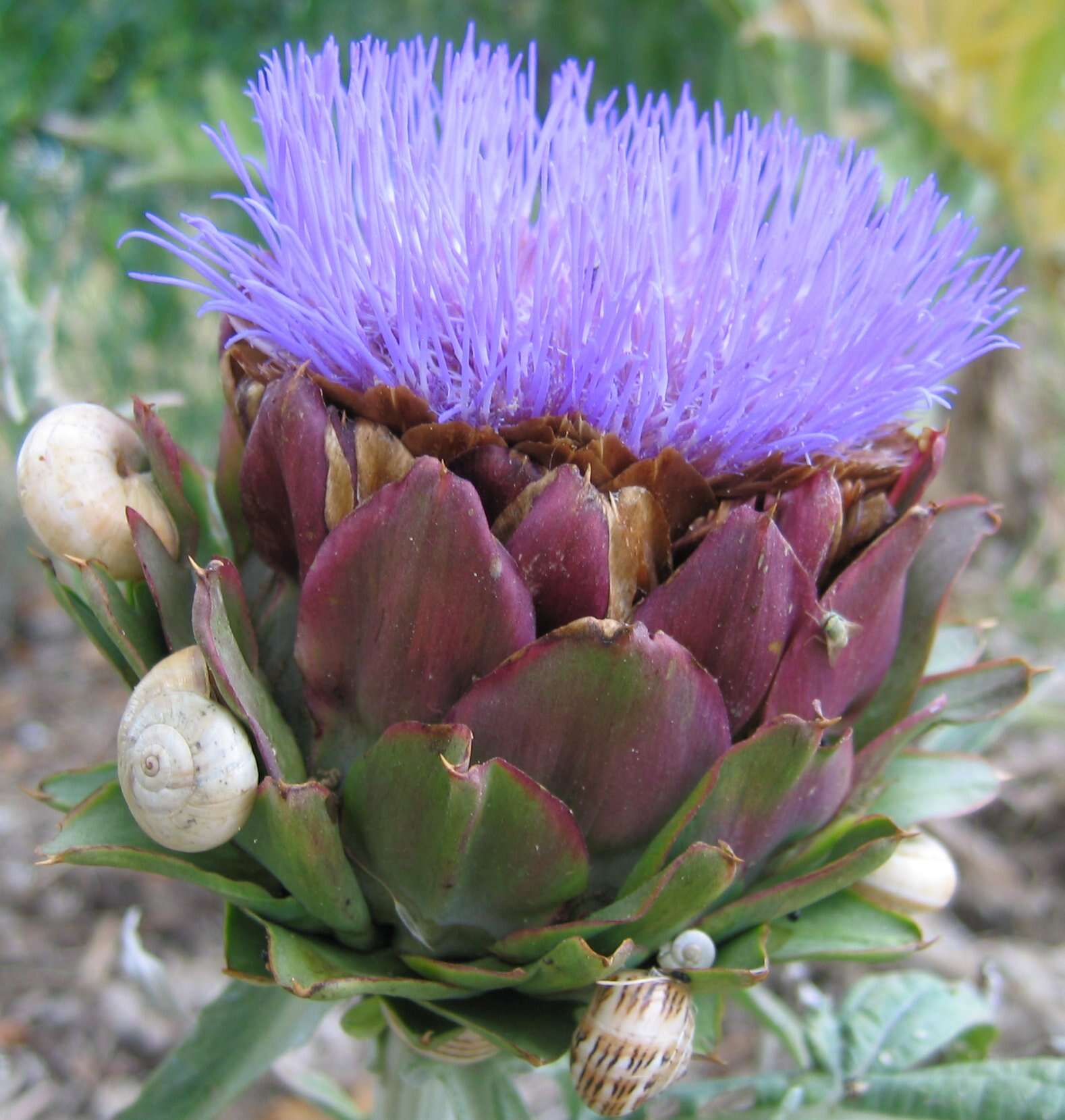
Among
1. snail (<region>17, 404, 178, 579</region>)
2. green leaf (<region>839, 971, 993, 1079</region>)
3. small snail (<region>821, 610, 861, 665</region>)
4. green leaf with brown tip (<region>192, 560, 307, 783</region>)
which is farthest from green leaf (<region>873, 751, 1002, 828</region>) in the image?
snail (<region>17, 404, 178, 579</region>)

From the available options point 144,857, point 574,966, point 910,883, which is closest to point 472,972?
point 574,966

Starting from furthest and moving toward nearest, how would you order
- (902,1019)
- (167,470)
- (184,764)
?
(902,1019) → (167,470) → (184,764)

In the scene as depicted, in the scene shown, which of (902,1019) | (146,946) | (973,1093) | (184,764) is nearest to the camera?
(184,764)

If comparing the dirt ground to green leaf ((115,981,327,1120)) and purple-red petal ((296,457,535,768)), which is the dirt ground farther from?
purple-red petal ((296,457,535,768))

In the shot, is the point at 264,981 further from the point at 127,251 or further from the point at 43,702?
the point at 43,702

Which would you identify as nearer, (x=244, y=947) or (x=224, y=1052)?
(x=244, y=947)

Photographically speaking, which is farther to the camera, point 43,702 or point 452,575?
point 43,702

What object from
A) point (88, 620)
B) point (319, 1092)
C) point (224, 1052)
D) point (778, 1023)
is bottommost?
point (319, 1092)

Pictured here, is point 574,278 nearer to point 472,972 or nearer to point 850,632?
point 850,632

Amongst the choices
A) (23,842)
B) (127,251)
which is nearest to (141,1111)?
(23,842)
